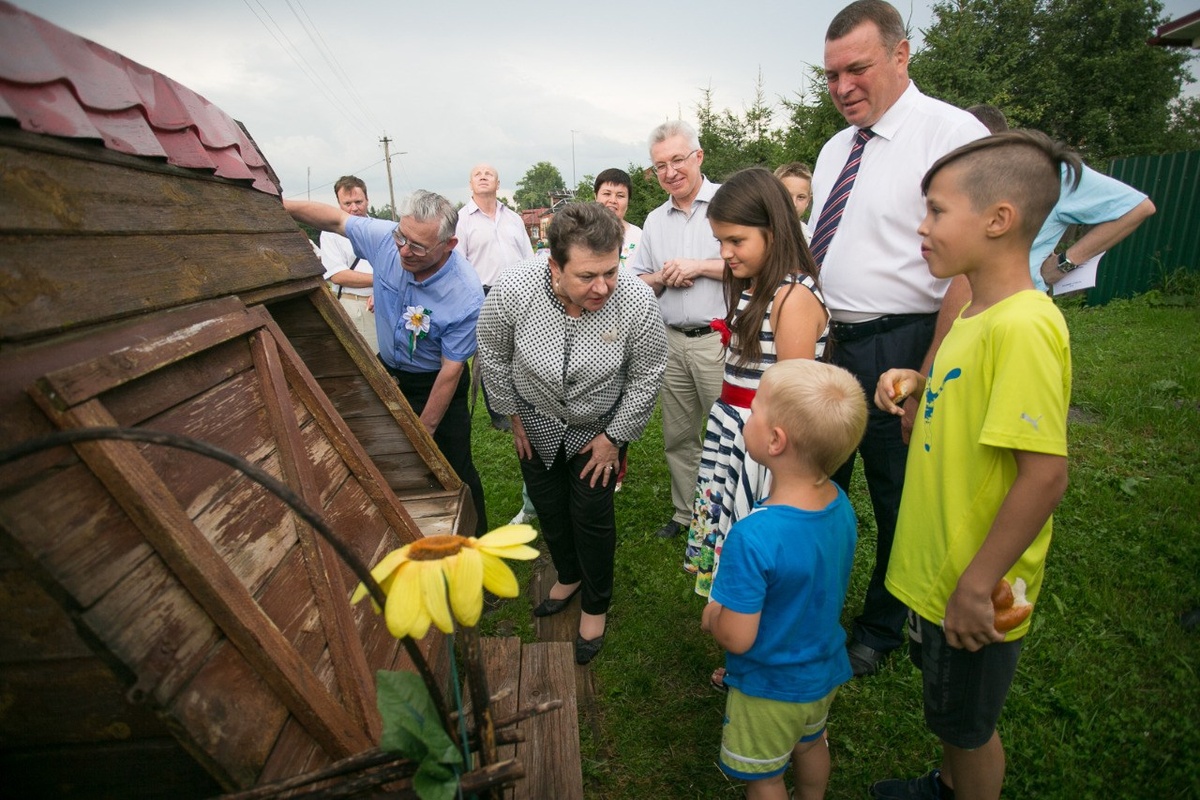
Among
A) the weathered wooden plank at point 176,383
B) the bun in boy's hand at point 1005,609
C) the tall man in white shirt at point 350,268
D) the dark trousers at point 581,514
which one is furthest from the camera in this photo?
the tall man in white shirt at point 350,268

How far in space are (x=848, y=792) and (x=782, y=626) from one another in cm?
108

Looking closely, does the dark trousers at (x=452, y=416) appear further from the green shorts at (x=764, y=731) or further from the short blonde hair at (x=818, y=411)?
the short blonde hair at (x=818, y=411)

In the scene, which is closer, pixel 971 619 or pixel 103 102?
pixel 103 102

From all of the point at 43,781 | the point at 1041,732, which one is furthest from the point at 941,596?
the point at 43,781

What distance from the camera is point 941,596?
1726mm

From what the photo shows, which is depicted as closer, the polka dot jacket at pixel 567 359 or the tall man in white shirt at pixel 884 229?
the tall man in white shirt at pixel 884 229

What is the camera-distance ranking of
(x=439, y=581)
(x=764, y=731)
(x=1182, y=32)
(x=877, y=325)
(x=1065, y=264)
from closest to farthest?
1. (x=439, y=581)
2. (x=764, y=731)
3. (x=877, y=325)
4. (x=1065, y=264)
5. (x=1182, y=32)

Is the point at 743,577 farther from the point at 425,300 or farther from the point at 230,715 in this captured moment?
the point at 425,300

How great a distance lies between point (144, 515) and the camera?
1.13 m

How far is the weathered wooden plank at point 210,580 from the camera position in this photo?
111 cm

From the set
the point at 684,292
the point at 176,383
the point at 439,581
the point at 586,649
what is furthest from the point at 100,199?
the point at 684,292

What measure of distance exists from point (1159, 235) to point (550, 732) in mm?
13021

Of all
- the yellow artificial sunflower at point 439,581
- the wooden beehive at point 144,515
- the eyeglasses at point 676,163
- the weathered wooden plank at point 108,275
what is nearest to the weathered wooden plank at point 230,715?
the wooden beehive at point 144,515

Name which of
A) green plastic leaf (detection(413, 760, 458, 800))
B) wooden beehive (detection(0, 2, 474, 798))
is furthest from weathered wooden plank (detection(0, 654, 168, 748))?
green plastic leaf (detection(413, 760, 458, 800))
